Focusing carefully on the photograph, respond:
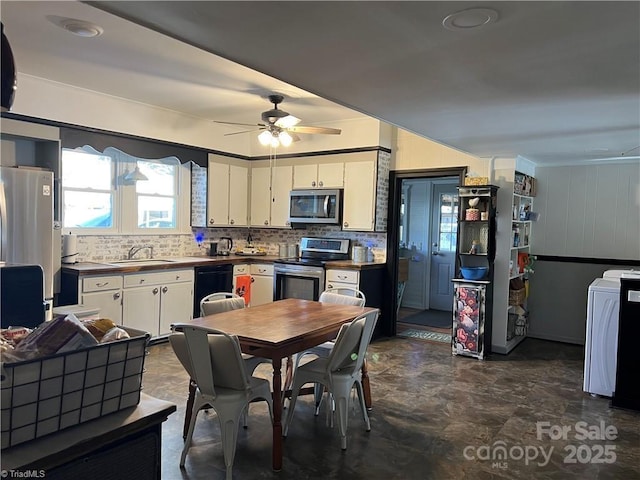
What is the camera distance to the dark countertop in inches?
175

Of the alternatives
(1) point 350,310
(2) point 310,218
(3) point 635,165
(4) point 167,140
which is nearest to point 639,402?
(1) point 350,310

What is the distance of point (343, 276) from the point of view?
212 inches

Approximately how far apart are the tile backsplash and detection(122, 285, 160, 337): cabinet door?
70 cm

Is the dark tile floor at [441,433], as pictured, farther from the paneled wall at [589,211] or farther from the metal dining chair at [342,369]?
the paneled wall at [589,211]

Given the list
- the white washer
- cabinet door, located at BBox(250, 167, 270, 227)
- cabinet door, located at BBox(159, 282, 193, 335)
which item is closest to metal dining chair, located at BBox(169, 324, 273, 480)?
cabinet door, located at BBox(159, 282, 193, 335)

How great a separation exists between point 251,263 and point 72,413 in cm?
502

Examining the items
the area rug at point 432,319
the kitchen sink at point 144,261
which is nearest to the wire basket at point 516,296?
the area rug at point 432,319

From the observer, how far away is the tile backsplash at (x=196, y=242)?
514 centimetres

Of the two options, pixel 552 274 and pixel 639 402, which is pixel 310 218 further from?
pixel 639 402

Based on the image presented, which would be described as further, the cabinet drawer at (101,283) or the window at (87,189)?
the window at (87,189)

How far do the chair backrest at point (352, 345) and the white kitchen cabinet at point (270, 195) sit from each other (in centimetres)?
340

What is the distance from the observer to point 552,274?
582 cm

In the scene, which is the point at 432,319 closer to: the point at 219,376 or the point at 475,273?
the point at 475,273

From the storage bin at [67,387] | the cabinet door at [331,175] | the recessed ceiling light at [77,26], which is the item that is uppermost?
the recessed ceiling light at [77,26]
